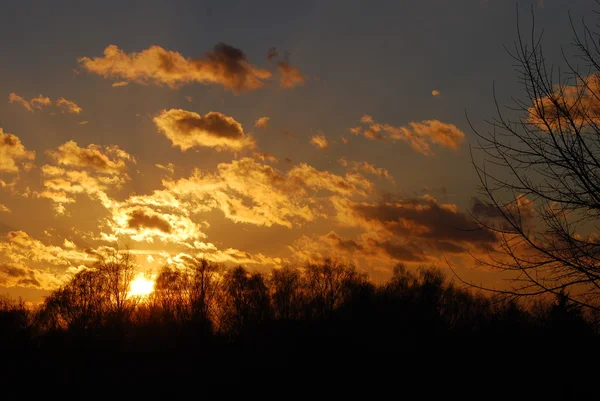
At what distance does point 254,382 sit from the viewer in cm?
4891

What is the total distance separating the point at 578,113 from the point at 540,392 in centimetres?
3418

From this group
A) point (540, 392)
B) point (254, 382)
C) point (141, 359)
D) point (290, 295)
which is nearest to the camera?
point (540, 392)

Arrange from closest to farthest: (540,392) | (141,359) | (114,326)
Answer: (540,392)
(141,359)
(114,326)

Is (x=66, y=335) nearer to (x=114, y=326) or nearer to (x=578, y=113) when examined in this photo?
(x=114, y=326)

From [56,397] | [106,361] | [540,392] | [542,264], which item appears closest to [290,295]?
[106,361]

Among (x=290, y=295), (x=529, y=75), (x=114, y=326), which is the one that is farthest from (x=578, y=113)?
(x=290, y=295)

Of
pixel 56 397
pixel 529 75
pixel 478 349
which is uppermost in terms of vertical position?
pixel 529 75

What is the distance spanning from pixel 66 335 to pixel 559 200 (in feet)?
181

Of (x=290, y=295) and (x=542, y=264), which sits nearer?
(x=542, y=264)

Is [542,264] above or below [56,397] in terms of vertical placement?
above

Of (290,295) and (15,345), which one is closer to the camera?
(15,345)

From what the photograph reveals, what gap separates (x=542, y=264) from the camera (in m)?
8.05

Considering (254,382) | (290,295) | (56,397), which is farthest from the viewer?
(290,295)

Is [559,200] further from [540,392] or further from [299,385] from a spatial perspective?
[299,385]
